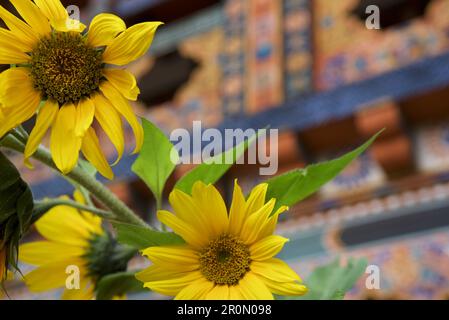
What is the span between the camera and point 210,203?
278 millimetres

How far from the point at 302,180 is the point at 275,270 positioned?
2.3 inches

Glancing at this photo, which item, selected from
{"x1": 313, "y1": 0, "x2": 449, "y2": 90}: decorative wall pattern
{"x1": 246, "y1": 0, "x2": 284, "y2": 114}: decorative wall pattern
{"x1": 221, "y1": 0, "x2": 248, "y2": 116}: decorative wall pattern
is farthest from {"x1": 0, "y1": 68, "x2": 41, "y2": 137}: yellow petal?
{"x1": 221, "y1": 0, "x2": 248, "y2": 116}: decorative wall pattern

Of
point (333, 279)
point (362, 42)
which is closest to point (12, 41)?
point (333, 279)

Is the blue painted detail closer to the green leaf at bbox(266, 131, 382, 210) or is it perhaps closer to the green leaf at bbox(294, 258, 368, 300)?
the green leaf at bbox(294, 258, 368, 300)

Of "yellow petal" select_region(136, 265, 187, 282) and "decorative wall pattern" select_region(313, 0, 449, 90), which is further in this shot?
"decorative wall pattern" select_region(313, 0, 449, 90)

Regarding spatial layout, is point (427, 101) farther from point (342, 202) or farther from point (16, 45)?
point (16, 45)

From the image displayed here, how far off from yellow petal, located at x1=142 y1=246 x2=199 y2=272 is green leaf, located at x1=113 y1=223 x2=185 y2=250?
11 mm

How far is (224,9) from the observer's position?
14.2 ft

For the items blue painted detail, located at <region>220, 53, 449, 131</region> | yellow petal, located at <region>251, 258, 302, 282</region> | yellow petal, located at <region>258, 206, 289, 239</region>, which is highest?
blue painted detail, located at <region>220, 53, 449, 131</region>

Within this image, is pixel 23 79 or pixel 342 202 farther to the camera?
pixel 342 202

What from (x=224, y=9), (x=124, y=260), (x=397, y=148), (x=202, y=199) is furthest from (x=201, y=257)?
(x=224, y=9)

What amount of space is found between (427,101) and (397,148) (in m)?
0.22

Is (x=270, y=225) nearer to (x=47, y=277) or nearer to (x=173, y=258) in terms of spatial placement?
(x=173, y=258)

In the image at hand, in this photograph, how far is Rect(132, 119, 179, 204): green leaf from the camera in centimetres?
36
